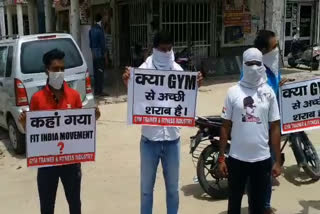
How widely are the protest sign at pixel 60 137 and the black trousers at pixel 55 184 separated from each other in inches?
2.6

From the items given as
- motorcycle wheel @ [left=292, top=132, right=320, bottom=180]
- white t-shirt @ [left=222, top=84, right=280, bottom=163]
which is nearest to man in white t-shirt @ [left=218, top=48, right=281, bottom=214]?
white t-shirt @ [left=222, top=84, right=280, bottom=163]

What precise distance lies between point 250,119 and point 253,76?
0.36m

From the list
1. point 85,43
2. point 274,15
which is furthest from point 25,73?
point 274,15

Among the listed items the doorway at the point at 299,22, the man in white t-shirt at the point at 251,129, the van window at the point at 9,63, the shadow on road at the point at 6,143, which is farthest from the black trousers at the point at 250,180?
the doorway at the point at 299,22

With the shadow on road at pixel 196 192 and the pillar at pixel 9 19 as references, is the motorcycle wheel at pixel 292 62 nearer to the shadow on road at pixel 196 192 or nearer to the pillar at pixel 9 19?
the shadow on road at pixel 196 192

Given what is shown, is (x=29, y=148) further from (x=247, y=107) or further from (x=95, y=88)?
(x=95, y=88)

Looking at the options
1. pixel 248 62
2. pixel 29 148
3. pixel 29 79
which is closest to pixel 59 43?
pixel 29 79

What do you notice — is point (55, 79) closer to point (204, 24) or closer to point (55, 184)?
point (55, 184)

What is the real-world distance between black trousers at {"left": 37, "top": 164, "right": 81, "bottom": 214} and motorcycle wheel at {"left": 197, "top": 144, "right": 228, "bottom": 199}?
174 cm

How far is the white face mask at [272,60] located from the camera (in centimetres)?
448

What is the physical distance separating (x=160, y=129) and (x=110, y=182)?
212 centimetres

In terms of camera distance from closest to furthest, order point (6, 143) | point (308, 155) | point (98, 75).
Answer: point (308, 155) < point (6, 143) < point (98, 75)

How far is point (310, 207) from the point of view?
4848 mm

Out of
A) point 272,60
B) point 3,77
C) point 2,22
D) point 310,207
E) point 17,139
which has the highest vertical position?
point 2,22
